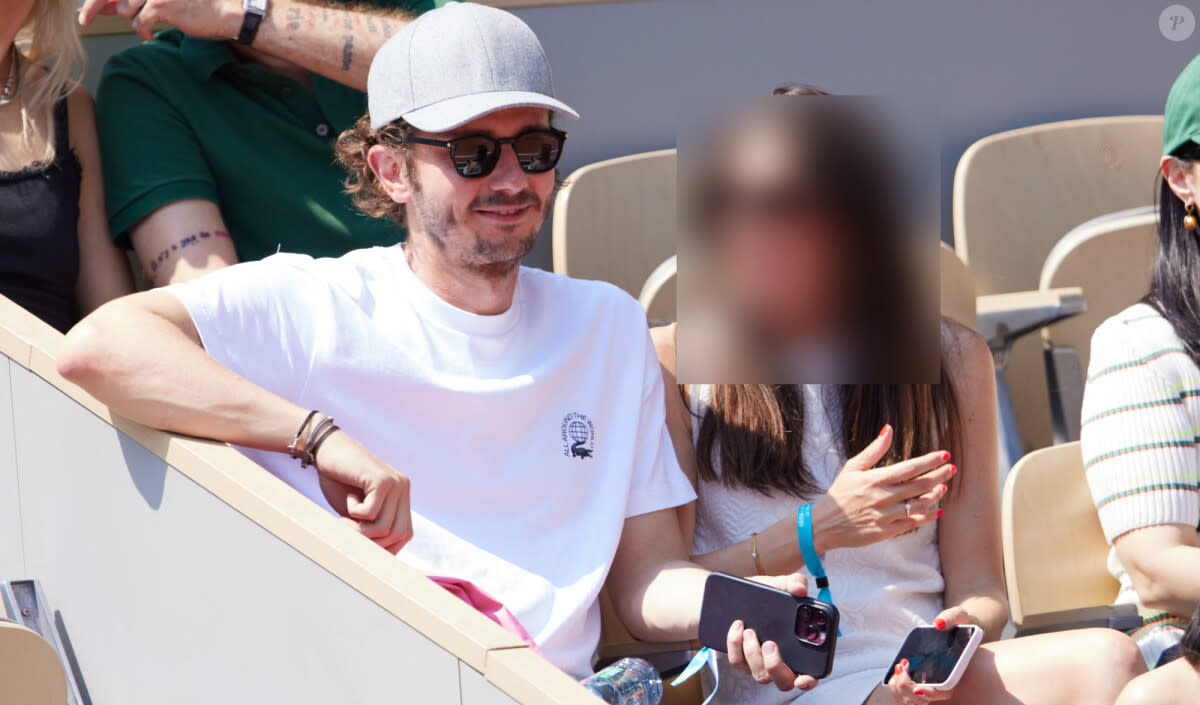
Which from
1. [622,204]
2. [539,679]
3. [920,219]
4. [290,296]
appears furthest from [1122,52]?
[539,679]

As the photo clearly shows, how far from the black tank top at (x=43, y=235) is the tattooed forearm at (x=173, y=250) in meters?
0.13

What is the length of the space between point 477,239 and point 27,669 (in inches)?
34.3

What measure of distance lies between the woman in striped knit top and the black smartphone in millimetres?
751

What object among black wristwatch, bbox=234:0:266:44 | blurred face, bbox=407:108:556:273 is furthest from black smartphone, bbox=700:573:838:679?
black wristwatch, bbox=234:0:266:44

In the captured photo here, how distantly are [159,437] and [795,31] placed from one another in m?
2.30

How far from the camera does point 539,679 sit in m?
1.38

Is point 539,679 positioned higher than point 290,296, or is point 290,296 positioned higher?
point 290,296

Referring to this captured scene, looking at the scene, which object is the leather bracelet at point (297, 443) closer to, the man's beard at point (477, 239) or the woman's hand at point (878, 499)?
the man's beard at point (477, 239)

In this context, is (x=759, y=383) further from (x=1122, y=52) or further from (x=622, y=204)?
(x=1122, y=52)

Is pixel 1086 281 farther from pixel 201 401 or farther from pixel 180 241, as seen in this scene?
pixel 201 401

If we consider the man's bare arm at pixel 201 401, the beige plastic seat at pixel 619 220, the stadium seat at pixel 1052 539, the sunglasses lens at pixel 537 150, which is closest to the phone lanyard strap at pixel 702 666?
the man's bare arm at pixel 201 401

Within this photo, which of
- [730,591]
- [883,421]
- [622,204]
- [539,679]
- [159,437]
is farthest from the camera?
[622,204]

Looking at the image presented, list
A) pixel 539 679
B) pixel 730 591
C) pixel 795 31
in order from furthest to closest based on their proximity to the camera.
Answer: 1. pixel 795 31
2. pixel 730 591
3. pixel 539 679

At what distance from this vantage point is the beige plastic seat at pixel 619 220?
9.98ft
